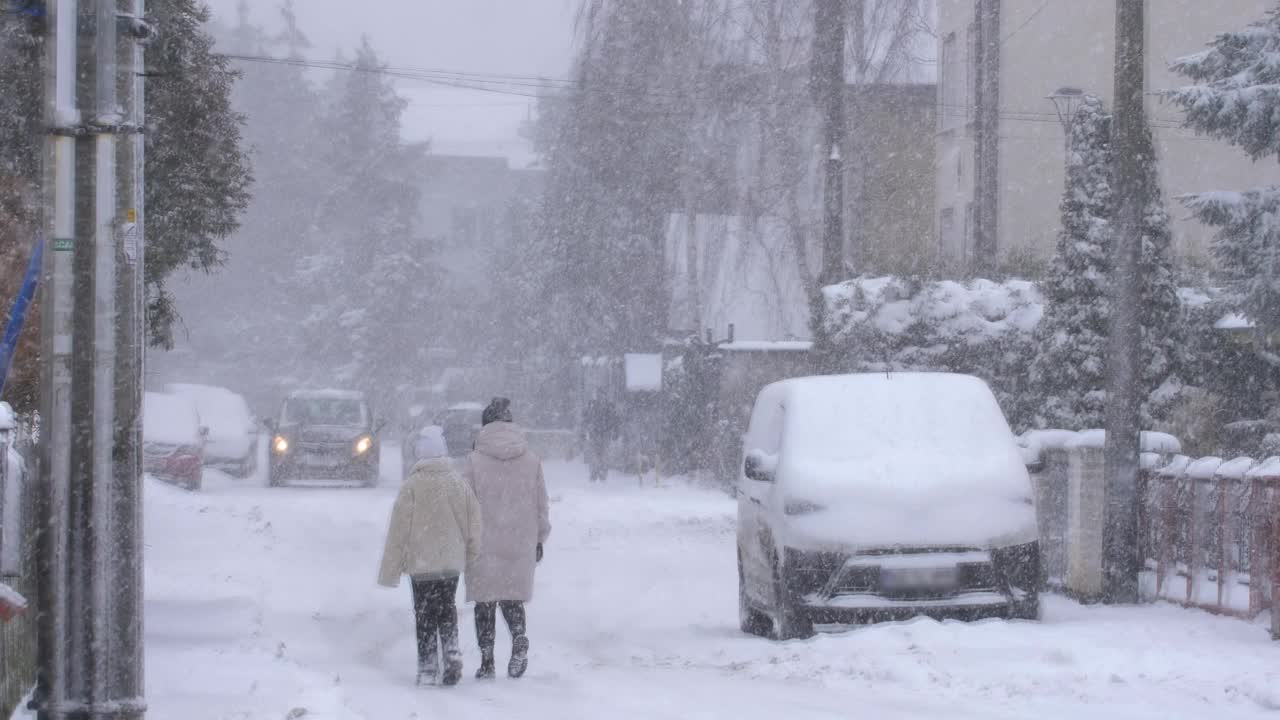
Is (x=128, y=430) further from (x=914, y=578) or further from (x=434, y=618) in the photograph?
(x=914, y=578)

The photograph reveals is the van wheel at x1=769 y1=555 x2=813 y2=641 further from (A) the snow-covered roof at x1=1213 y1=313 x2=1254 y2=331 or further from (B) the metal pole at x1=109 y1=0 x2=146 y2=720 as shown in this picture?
(A) the snow-covered roof at x1=1213 y1=313 x2=1254 y2=331

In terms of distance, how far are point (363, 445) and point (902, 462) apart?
21114 mm

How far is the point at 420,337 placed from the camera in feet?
216

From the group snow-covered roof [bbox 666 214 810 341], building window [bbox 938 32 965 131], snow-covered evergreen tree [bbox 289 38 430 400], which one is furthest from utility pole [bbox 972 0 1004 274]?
snow-covered evergreen tree [bbox 289 38 430 400]

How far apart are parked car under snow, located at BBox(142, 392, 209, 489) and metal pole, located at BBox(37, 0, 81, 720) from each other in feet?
73.7

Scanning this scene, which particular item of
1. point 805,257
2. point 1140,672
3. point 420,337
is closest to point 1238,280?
point 1140,672

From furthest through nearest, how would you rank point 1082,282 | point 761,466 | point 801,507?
point 1082,282
point 761,466
point 801,507

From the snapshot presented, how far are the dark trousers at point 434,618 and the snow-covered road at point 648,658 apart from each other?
264 mm

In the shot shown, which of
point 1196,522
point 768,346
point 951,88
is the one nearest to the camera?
Answer: point 1196,522

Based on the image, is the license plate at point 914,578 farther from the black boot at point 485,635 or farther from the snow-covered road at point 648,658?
the black boot at point 485,635

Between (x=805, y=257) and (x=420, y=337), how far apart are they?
36518 mm

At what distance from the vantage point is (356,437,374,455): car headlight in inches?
1233

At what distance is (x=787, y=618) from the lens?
36.2 feet

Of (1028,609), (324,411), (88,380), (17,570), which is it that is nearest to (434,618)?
(1028,609)
